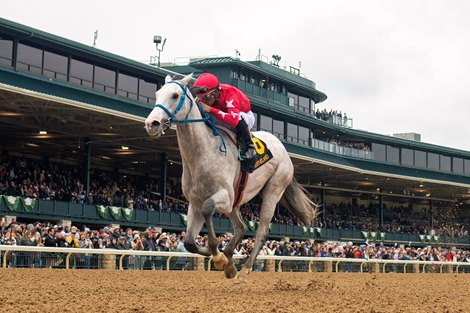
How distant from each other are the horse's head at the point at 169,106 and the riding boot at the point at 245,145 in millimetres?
840

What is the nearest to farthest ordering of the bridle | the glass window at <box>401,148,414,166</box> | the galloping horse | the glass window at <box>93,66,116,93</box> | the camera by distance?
1. the bridle
2. the galloping horse
3. the glass window at <box>93,66,116,93</box>
4. the camera
5. the glass window at <box>401,148,414,166</box>

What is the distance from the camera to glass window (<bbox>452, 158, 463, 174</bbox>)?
6000cm

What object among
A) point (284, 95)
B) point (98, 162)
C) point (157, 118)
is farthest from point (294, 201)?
point (284, 95)

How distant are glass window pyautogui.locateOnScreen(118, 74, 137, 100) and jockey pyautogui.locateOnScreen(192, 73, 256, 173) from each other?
2644 cm

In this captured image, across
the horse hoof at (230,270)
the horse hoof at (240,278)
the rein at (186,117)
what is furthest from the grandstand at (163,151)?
the horse hoof at (230,270)

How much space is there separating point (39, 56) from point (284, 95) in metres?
21.7

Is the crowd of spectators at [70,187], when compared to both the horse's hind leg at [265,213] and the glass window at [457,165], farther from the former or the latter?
the glass window at [457,165]

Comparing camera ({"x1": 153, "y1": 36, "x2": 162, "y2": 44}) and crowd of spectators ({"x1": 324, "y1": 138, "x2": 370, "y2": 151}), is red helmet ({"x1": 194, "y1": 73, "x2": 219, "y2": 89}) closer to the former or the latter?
camera ({"x1": 153, "y1": 36, "x2": 162, "y2": 44})

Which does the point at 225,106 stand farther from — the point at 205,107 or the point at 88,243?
the point at 88,243

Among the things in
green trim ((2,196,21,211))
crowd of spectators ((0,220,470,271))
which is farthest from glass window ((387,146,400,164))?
green trim ((2,196,21,211))

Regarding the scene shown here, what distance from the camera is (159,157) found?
3950 centimetres

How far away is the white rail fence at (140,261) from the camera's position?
53.0 feet

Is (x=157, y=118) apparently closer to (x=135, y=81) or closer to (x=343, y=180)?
(x=135, y=81)

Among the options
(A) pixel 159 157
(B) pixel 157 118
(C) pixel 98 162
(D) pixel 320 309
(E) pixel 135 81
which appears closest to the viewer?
(D) pixel 320 309
